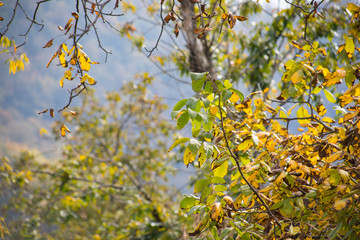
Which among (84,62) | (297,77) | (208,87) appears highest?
(84,62)

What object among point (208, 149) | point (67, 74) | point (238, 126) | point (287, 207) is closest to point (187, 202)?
point (208, 149)

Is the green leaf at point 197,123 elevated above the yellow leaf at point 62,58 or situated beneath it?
situated beneath

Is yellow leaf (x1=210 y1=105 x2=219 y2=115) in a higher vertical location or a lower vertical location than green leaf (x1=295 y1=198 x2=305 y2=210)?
higher

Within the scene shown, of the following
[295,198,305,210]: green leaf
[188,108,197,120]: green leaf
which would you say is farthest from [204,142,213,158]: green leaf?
[295,198,305,210]: green leaf

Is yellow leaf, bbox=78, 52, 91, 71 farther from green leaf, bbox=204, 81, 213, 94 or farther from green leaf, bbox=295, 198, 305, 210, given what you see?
green leaf, bbox=295, 198, 305, 210

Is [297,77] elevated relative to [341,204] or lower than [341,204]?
elevated

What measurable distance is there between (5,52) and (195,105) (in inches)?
51.9

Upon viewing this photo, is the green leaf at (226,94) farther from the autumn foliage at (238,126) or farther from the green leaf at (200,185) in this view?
the green leaf at (200,185)

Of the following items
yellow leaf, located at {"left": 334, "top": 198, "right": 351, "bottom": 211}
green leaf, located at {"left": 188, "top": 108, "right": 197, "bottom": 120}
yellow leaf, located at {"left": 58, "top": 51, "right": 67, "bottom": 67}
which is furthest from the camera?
yellow leaf, located at {"left": 58, "top": 51, "right": 67, "bottom": 67}

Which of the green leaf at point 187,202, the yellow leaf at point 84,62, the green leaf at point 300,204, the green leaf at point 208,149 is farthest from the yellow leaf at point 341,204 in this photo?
the yellow leaf at point 84,62

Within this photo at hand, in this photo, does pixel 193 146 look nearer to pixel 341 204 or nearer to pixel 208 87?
pixel 208 87

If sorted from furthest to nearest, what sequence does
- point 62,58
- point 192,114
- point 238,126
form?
point 238,126 → point 62,58 → point 192,114

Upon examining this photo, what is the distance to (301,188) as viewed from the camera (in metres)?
1.27

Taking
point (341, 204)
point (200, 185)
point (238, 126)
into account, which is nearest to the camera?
point (341, 204)
